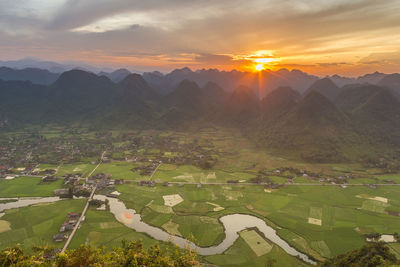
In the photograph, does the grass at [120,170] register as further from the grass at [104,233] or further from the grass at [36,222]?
the grass at [104,233]

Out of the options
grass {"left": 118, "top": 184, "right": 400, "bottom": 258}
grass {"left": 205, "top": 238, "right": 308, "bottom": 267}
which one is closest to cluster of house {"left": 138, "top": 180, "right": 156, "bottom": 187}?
grass {"left": 118, "top": 184, "right": 400, "bottom": 258}

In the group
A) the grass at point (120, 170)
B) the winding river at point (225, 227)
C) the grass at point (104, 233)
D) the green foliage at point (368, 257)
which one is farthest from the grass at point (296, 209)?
the grass at point (120, 170)

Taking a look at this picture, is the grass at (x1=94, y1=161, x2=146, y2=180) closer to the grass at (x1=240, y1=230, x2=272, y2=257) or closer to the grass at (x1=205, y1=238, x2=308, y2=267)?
the grass at (x1=240, y1=230, x2=272, y2=257)

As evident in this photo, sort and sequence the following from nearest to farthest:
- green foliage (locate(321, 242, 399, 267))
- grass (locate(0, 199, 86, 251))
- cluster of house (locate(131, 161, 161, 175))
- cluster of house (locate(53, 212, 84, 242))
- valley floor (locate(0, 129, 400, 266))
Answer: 1. green foliage (locate(321, 242, 399, 267))
2. grass (locate(0, 199, 86, 251))
3. cluster of house (locate(53, 212, 84, 242))
4. valley floor (locate(0, 129, 400, 266))
5. cluster of house (locate(131, 161, 161, 175))

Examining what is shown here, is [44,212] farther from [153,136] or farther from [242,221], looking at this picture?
[153,136]

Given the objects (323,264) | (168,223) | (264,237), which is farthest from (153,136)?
(323,264)

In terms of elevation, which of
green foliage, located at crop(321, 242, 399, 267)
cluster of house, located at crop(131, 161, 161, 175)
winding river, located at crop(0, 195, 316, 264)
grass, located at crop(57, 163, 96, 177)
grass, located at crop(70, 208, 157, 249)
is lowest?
cluster of house, located at crop(131, 161, 161, 175)
